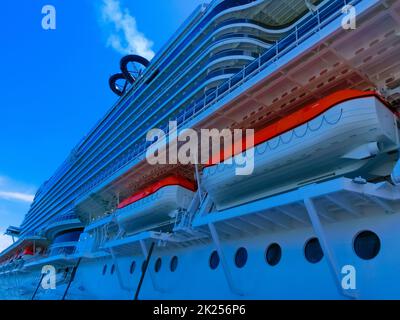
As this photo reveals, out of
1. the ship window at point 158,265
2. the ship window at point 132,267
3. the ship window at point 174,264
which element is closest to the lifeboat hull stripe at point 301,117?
the ship window at point 174,264

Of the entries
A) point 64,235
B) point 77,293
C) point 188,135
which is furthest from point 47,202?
point 188,135

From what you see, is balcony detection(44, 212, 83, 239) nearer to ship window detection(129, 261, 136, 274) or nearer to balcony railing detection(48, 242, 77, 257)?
balcony railing detection(48, 242, 77, 257)

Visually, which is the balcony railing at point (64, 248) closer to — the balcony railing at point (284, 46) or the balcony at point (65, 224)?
the balcony at point (65, 224)

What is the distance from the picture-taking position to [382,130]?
267 inches

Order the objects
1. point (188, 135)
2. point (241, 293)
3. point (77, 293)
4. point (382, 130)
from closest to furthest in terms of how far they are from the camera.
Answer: point (382, 130), point (241, 293), point (188, 135), point (77, 293)

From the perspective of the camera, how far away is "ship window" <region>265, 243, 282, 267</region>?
8.56m

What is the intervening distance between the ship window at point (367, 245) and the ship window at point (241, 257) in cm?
332

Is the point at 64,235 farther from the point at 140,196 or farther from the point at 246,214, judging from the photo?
the point at 246,214

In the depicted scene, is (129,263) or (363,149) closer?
(363,149)

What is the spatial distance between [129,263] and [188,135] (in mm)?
7163

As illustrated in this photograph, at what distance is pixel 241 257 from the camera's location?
9664 millimetres

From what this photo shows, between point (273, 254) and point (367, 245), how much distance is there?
2.53 m

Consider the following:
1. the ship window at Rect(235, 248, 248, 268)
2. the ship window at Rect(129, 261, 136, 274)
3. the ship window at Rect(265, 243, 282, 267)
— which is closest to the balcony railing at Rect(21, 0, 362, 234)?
the ship window at Rect(265, 243, 282, 267)
